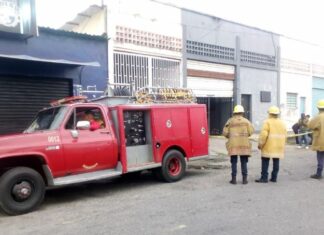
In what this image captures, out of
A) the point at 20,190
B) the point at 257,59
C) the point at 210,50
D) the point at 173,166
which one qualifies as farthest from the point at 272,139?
the point at 257,59

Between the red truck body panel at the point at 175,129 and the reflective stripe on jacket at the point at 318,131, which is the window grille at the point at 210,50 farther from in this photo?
the reflective stripe on jacket at the point at 318,131

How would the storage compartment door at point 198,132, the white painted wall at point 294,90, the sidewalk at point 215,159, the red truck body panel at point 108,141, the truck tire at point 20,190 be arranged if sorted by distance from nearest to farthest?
the truck tire at point 20,190
the red truck body panel at point 108,141
the storage compartment door at point 198,132
the sidewalk at point 215,159
the white painted wall at point 294,90

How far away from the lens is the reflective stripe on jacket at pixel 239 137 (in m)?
9.22

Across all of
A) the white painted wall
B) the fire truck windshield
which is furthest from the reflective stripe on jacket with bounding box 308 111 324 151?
the white painted wall

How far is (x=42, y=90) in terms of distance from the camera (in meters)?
12.5

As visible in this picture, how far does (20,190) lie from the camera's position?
278 inches

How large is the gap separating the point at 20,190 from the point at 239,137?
4.66 m

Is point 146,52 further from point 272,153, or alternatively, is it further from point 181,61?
point 272,153

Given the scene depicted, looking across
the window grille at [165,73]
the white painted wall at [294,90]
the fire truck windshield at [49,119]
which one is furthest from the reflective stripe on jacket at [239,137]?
the white painted wall at [294,90]

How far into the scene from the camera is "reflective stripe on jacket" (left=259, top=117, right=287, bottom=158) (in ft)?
30.6

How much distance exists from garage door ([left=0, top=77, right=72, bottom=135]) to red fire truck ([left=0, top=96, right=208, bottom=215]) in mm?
3446

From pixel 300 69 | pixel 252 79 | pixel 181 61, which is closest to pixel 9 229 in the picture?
pixel 181 61

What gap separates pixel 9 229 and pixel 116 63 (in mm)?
9150

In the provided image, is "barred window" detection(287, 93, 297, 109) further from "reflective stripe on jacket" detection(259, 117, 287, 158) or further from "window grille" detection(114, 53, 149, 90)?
"reflective stripe on jacket" detection(259, 117, 287, 158)
